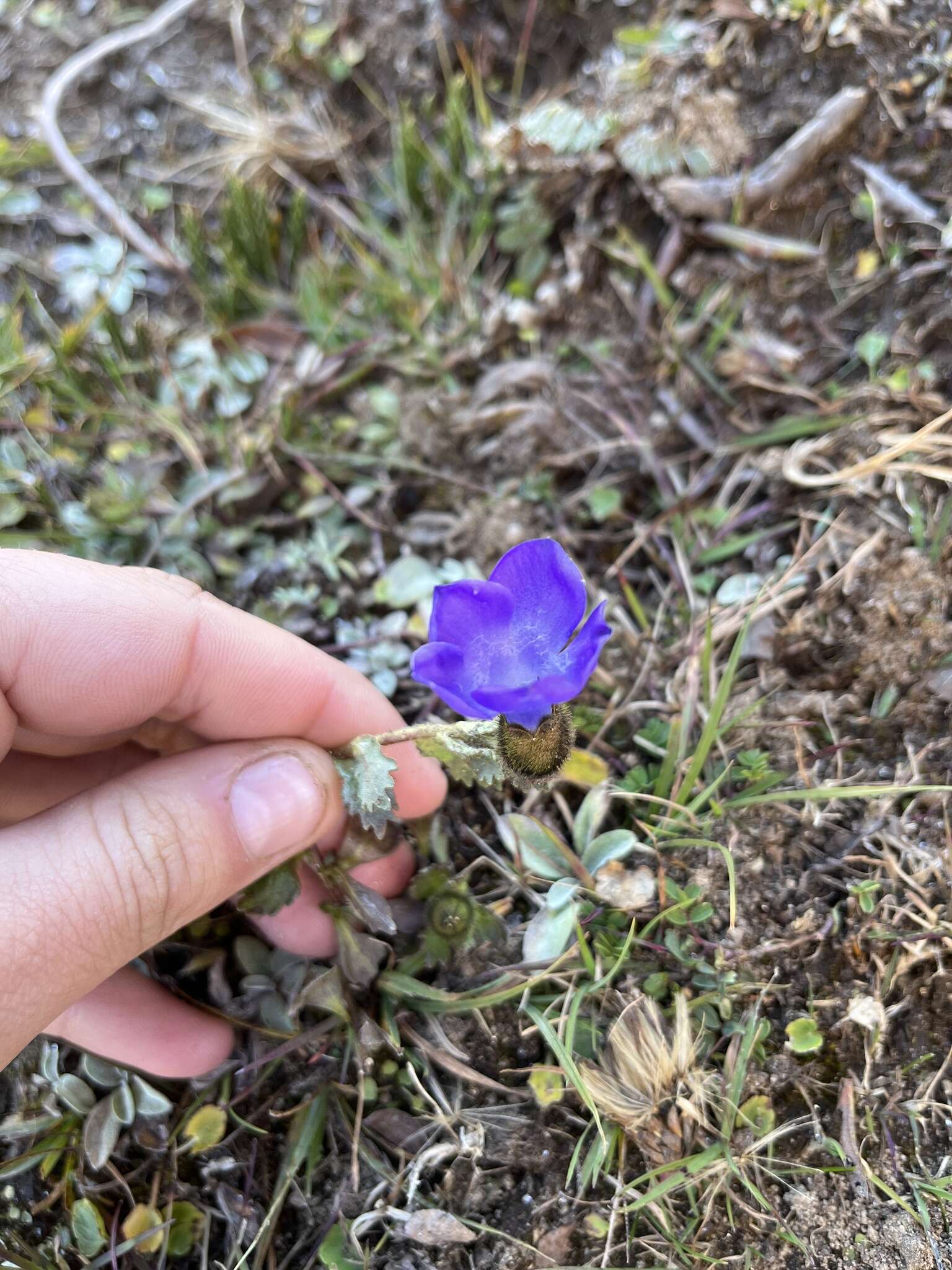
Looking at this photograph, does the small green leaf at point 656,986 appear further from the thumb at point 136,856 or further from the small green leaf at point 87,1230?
the small green leaf at point 87,1230

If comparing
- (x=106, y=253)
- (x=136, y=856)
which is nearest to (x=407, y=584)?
(x=136, y=856)

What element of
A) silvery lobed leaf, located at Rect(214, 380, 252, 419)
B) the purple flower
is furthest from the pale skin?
silvery lobed leaf, located at Rect(214, 380, 252, 419)

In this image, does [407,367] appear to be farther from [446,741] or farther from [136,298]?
[446,741]

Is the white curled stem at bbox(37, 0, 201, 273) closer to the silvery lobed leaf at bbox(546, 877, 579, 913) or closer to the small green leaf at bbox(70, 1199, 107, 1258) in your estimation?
the silvery lobed leaf at bbox(546, 877, 579, 913)

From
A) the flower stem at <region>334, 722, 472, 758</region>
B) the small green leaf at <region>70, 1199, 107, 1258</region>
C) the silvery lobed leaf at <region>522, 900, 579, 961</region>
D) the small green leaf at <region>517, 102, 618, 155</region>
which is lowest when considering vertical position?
the small green leaf at <region>70, 1199, 107, 1258</region>

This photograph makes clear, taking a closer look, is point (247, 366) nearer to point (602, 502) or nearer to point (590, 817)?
point (602, 502)

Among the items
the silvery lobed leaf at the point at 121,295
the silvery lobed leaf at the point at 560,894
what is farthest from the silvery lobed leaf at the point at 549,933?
the silvery lobed leaf at the point at 121,295
